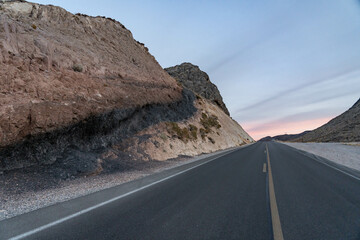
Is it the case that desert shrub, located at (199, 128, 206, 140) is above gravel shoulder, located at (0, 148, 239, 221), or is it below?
above

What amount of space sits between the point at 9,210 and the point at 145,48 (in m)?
28.7

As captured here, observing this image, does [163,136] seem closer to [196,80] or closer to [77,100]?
[77,100]

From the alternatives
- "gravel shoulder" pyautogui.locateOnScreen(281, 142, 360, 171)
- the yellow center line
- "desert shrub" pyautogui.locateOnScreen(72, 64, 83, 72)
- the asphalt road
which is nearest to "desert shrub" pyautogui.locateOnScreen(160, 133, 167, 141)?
"desert shrub" pyautogui.locateOnScreen(72, 64, 83, 72)

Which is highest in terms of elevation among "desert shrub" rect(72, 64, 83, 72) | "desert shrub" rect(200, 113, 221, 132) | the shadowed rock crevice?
"desert shrub" rect(72, 64, 83, 72)

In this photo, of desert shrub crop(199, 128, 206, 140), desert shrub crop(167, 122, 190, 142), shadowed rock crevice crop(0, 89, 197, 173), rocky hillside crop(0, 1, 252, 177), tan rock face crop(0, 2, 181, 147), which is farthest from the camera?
desert shrub crop(199, 128, 206, 140)

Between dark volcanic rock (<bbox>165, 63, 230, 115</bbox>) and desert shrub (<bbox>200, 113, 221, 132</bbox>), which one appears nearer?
desert shrub (<bbox>200, 113, 221, 132</bbox>)

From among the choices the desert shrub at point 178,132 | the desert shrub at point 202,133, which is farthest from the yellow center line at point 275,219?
the desert shrub at point 202,133

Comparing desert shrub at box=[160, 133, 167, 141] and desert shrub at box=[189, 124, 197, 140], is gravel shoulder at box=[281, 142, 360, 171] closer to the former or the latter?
desert shrub at box=[189, 124, 197, 140]

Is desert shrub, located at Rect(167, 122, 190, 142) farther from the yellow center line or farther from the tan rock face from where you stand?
the yellow center line

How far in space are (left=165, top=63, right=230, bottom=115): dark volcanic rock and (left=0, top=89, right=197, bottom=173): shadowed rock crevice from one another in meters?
41.3

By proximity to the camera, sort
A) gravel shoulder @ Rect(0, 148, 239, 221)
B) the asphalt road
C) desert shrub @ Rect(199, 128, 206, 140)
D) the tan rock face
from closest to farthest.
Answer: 1. the asphalt road
2. gravel shoulder @ Rect(0, 148, 239, 221)
3. the tan rock face
4. desert shrub @ Rect(199, 128, 206, 140)

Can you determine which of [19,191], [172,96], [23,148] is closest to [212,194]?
[19,191]

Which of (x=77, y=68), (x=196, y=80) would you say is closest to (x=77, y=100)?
(x=77, y=68)

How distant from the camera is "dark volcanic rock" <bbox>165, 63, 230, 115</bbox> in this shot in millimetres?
58237
